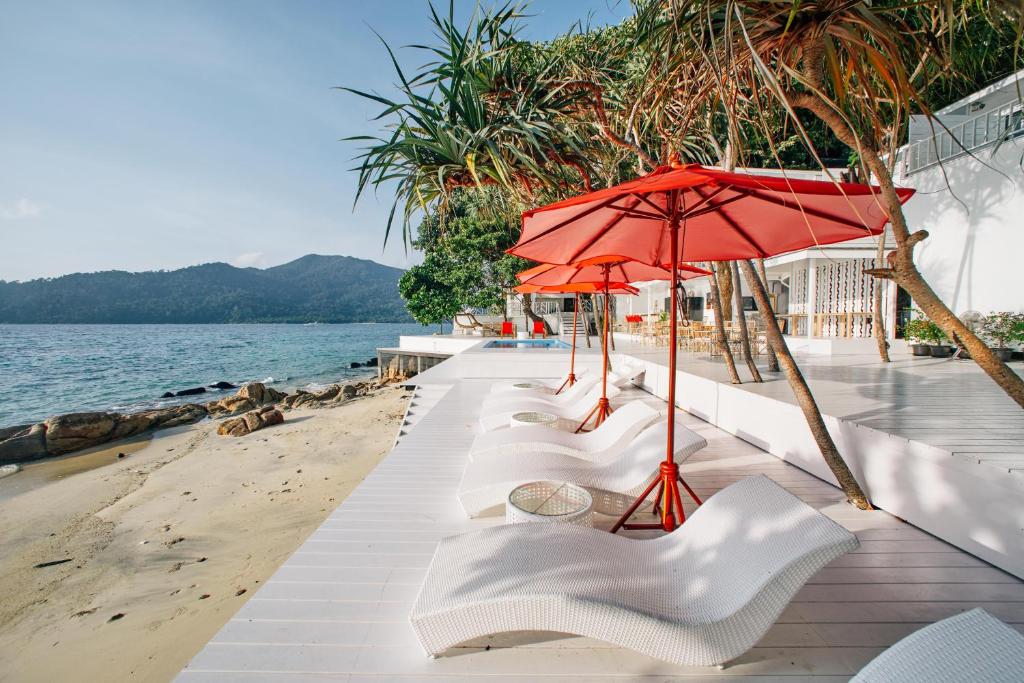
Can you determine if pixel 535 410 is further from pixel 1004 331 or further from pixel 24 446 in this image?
pixel 24 446

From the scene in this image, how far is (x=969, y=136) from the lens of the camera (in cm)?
1038

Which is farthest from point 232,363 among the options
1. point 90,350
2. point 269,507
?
point 269,507

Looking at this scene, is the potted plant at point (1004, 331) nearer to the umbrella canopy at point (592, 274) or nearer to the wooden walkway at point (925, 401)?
the wooden walkway at point (925, 401)

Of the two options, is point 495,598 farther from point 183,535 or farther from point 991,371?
point 183,535

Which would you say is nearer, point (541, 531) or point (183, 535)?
point (541, 531)

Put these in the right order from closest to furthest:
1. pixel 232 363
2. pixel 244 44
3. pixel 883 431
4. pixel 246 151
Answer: pixel 883 431 < pixel 244 44 < pixel 246 151 < pixel 232 363

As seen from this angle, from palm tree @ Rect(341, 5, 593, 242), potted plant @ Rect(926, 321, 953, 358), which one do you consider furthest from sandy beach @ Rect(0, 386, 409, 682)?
potted plant @ Rect(926, 321, 953, 358)

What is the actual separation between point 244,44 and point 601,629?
1590cm

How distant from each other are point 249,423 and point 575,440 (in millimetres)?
13037

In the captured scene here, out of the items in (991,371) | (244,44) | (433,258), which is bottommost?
(991,371)

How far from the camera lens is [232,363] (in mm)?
39438

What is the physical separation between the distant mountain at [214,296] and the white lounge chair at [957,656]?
67.2m

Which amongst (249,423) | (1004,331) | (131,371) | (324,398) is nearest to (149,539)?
(249,423)

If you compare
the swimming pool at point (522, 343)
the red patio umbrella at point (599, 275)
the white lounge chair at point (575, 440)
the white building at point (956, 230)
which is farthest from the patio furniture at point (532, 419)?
the swimming pool at point (522, 343)
